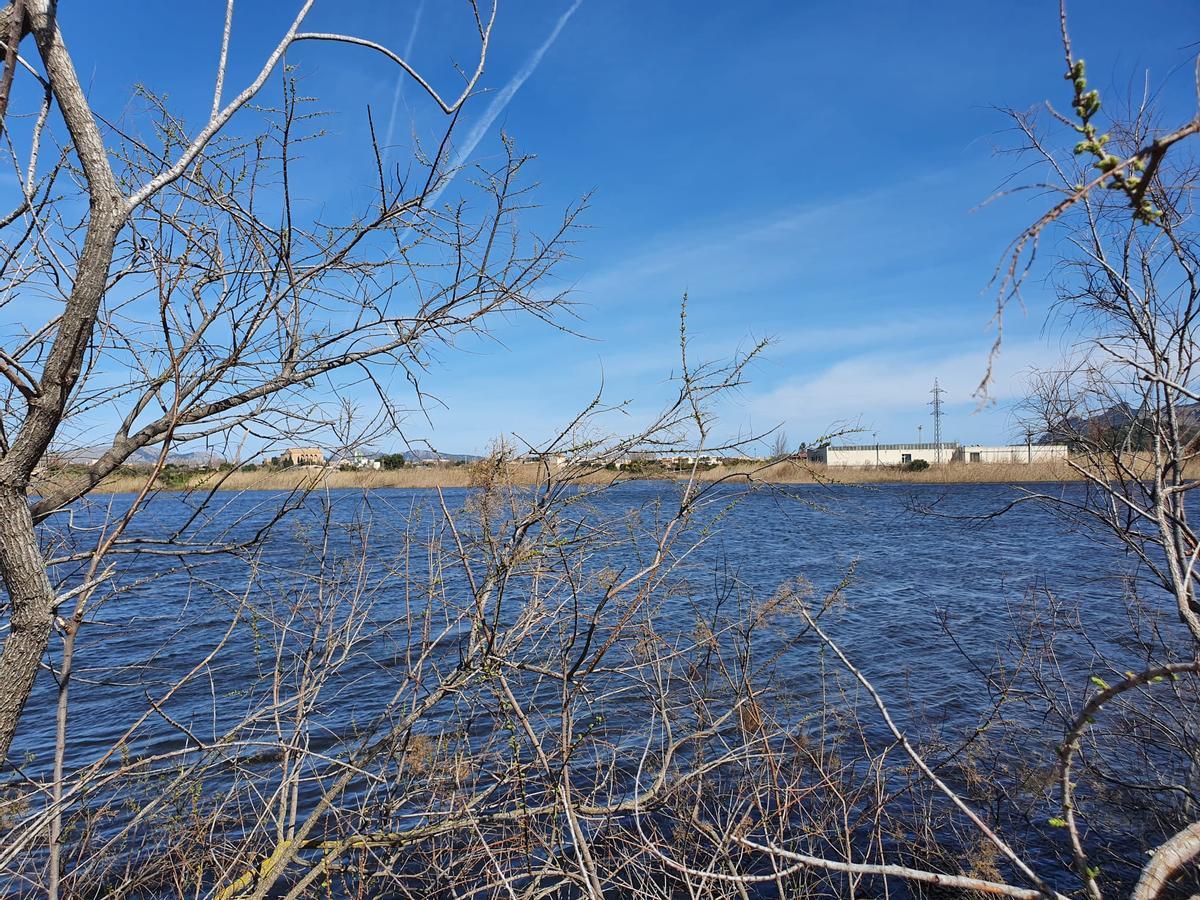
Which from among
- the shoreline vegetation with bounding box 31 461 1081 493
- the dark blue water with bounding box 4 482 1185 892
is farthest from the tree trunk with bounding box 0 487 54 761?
the shoreline vegetation with bounding box 31 461 1081 493

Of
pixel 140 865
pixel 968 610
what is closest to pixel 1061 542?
pixel 968 610

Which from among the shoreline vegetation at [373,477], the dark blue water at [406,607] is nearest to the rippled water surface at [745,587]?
the dark blue water at [406,607]

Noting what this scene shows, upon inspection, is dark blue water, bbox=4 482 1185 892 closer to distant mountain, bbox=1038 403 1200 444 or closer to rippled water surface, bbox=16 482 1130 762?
rippled water surface, bbox=16 482 1130 762

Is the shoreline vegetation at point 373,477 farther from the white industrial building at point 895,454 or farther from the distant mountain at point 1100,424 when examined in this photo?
the white industrial building at point 895,454

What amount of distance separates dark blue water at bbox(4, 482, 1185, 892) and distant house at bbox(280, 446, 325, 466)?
0.27 meters

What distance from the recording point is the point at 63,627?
84.8 inches

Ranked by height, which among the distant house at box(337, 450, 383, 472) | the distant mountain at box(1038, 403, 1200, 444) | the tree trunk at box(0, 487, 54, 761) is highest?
the distant mountain at box(1038, 403, 1200, 444)

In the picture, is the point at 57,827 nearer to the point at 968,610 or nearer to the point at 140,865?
the point at 140,865

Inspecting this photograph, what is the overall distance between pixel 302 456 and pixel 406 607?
3958 millimetres

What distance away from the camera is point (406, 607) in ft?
24.9

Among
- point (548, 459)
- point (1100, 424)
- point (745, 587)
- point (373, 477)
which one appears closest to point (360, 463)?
point (373, 477)

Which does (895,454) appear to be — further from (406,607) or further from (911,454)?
(406,607)

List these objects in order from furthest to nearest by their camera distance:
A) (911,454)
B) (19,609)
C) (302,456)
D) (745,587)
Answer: (911,454) < (745,587) < (302,456) < (19,609)

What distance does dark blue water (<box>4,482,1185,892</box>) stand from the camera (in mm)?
4719
